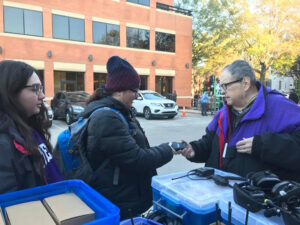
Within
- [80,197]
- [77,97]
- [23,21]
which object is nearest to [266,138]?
[80,197]

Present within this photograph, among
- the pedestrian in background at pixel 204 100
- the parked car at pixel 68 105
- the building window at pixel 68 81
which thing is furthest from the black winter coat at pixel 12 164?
the building window at pixel 68 81

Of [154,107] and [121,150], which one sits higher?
[121,150]

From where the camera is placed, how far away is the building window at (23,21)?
1720 centimetres

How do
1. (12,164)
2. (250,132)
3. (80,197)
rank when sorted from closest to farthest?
(80,197) → (12,164) → (250,132)

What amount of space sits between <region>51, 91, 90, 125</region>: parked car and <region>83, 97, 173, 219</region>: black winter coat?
35.0 ft

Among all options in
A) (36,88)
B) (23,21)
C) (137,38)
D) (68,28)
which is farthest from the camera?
(137,38)

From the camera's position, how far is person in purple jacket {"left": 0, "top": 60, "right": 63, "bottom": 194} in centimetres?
128

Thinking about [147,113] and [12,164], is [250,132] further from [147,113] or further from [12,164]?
[147,113]

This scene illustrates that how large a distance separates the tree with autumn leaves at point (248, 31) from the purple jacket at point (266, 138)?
23092 mm

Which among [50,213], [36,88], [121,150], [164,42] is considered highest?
[164,42]

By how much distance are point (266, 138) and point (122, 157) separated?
102 centimetres

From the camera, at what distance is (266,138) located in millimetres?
1777

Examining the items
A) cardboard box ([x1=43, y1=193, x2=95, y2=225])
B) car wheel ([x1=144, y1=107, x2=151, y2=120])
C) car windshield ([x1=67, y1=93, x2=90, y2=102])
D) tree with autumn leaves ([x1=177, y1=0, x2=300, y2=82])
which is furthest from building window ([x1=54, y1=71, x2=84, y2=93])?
cardboard box ([x1=43, y1=193, x2=95, y2=225])

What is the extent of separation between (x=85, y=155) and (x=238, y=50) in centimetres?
2626
